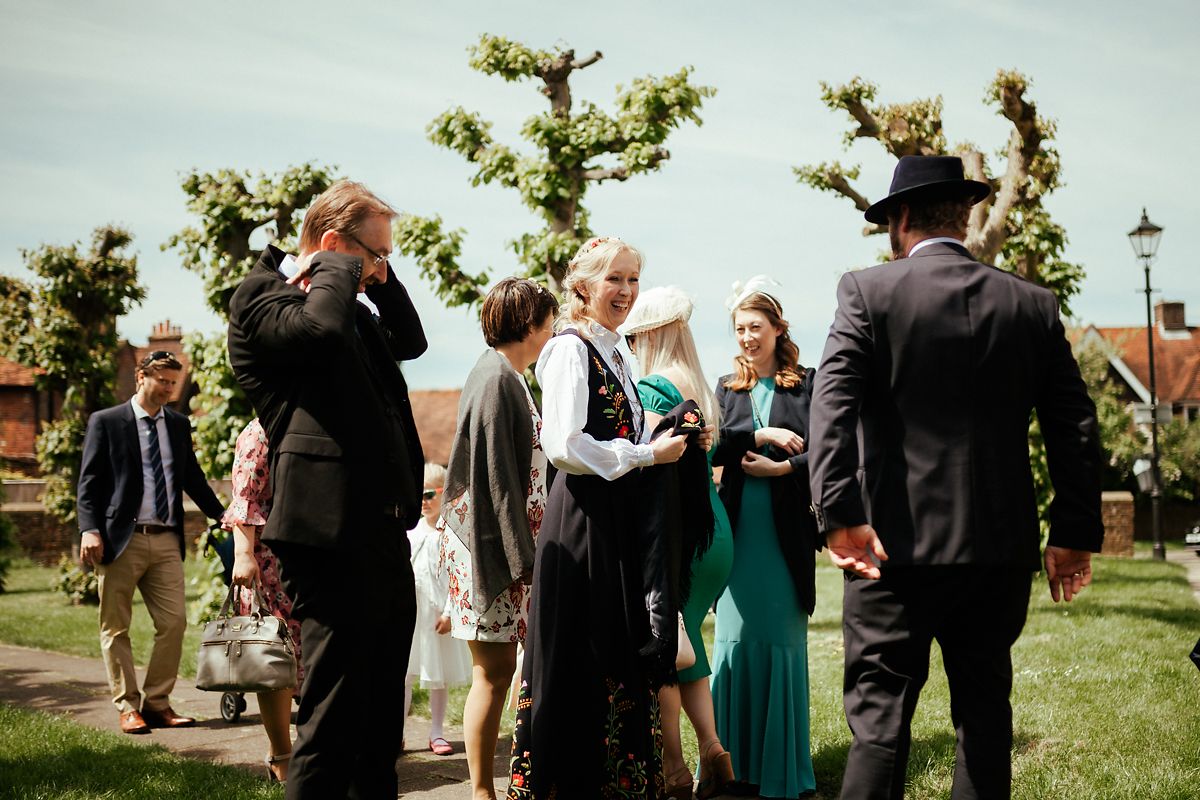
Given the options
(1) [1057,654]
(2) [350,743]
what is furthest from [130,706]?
(1) [1057,654]

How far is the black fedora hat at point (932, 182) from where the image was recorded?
3299 mm

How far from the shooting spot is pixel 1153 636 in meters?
A: 9.23

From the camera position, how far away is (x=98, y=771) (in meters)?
Result: 5.18

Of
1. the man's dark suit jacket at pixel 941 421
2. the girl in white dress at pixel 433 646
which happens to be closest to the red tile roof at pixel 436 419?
the girl in white dress at pixel 433 646

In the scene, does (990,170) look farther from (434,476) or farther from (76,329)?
(76,329)

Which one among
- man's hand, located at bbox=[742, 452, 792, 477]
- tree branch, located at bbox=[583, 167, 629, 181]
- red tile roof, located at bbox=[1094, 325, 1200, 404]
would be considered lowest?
man's hand, located at bbox=[742, 452, 792, 477]

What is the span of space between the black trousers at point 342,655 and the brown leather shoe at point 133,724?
3933mm

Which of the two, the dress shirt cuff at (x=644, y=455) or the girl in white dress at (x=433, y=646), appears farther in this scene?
the girl in white dress at (x=433, y=646)

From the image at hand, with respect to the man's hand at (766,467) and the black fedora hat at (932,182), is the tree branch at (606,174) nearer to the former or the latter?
the man's hand at (766,467)

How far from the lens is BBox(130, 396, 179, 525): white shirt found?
7.15m

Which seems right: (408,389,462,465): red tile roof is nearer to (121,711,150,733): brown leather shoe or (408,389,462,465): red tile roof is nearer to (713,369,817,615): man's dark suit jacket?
(121,711,150,733): brown leather shoe

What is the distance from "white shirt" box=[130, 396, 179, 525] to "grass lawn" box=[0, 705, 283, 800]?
4.76 ft

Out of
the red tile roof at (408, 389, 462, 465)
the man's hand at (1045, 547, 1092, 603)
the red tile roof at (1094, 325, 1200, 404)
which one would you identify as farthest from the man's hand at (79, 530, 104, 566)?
the red tile roof at (1094, 325, 1200, 404)

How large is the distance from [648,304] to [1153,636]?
22.5 ft
